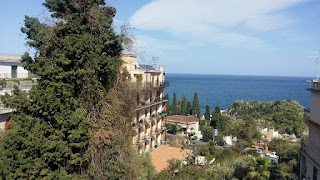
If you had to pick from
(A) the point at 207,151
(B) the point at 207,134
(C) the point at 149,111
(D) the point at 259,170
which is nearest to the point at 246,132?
(B) the point at 207,134

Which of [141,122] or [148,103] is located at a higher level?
[148,103]

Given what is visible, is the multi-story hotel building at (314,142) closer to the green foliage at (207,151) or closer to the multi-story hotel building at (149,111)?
the multi-story hotel building at (149,111)

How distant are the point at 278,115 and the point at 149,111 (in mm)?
36156

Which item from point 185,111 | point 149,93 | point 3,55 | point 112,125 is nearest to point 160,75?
point 149,93

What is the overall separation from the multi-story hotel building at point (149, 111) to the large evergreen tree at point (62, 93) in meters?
14.7

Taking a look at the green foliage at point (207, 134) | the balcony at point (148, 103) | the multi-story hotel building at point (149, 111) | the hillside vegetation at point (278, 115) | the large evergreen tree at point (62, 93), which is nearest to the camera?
the large evergreen tree at point (62, 93)

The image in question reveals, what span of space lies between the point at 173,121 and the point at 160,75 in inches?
649

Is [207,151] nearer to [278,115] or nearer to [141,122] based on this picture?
[141,122]

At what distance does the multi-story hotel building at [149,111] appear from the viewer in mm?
27156

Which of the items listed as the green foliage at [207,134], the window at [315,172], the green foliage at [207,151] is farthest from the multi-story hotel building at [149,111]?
the window at [315,172]

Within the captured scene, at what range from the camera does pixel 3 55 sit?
25.4 m

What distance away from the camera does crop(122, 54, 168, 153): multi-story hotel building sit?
27156 millimetres

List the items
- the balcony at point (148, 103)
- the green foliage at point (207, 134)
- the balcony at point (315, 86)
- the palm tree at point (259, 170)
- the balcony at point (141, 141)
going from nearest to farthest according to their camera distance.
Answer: the balcony at point (315, 86) < the palm tree at point (259, 170) < the balcony at point (148, 103) < the balcony at point (141, 141) < the green foliage at point (207, 134)

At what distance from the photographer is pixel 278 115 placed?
195ft
